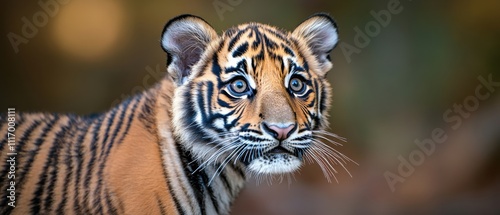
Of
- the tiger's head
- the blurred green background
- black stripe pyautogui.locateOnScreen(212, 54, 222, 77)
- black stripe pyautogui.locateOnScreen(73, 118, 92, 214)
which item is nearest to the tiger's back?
black stripe pyautogui.locateOnScreen(73, 118, 92, 214)

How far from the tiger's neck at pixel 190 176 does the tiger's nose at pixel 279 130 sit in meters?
0.27

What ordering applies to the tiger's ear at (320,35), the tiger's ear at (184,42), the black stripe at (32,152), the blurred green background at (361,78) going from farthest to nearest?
the blurred green background at (361,78)
the tiger's ear at (320,35)
the black stripe at (32,152)
the tiger's ear at (184,42)

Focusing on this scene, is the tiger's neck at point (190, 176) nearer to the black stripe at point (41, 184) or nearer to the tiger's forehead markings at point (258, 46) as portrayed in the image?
the tiger's forehead markings at point (258, 46)

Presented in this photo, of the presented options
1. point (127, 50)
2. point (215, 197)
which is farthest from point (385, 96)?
point (215, 197)

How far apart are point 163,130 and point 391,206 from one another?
10.7ft

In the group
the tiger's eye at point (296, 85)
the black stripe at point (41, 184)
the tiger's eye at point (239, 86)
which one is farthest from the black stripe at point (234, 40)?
the black stripe at point (41, 184)

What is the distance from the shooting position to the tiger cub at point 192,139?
196cm

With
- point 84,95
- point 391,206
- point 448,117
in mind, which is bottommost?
point 391,206

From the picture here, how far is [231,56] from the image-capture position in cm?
205

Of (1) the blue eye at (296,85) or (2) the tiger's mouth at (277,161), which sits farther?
(1) the blue eye at (296,85)

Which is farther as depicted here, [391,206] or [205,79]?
[391,206]

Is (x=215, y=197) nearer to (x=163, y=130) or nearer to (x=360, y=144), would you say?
(x=163, y=130)

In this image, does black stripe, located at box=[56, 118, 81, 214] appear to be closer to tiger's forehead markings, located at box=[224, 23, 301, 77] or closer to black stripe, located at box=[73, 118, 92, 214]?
black stripe, located at box=[73, 118, 92, 214]

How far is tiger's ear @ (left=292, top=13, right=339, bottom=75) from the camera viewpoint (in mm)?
2240
